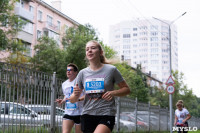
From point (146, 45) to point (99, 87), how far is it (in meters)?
150

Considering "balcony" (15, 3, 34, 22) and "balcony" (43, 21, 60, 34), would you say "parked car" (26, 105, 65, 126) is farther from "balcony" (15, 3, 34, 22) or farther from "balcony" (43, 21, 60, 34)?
"balcony" (43, 21, 60, 34)

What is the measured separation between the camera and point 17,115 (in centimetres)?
737

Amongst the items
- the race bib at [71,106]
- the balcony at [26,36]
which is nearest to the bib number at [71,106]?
the race bib at [71,106]

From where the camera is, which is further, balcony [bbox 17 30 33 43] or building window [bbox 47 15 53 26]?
building window [bbox 47 15 53 26]

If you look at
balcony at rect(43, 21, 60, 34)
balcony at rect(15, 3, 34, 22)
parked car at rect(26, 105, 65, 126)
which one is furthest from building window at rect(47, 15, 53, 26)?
parked car at rect(26, 105, 65, 126)

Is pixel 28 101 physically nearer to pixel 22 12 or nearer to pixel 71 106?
pixel 71 106

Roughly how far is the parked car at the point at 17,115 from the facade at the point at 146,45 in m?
137

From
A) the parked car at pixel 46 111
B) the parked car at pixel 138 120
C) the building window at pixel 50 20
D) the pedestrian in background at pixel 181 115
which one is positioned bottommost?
the parked car at pixel 138 120

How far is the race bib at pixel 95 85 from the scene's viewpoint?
453 cm

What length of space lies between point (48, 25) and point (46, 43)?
1469 centimetres

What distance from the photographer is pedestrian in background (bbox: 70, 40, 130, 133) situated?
14.4 ft

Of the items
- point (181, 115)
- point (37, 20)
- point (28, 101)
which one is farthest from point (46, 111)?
point (37, 20)

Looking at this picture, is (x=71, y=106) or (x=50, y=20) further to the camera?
(x=50, y=20)

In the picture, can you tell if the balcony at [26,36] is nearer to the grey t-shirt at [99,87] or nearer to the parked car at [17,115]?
the parked car at [17,115]
